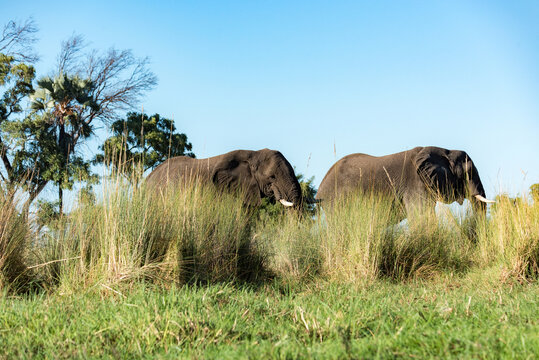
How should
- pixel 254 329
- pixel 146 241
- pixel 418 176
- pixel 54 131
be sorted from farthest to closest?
pixel 54 131 → pixel 418 176 → pixel 146 241 → pixel 254 329

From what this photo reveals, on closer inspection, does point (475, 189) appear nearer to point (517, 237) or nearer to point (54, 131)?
point (517, 237)

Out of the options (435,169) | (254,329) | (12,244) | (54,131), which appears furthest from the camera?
(54,131)

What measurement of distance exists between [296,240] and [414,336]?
370 centimetres

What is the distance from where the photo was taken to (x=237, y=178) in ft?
33.9

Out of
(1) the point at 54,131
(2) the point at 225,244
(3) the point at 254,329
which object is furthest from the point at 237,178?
(1) the point at 54,131

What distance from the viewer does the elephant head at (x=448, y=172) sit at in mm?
10375

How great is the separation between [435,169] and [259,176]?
142 inches

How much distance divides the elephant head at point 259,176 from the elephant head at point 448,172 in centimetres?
266

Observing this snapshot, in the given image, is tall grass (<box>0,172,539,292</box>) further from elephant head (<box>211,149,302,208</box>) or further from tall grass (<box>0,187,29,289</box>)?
elephant head (<box>211,149,302,208</box>)

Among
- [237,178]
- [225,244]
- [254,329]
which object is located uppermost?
[237,178]

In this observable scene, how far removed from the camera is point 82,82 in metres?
21.4

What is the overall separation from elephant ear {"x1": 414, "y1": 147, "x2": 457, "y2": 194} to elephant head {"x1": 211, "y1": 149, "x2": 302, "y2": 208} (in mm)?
2597

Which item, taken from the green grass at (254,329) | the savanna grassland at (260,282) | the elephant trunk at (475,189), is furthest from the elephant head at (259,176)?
the green grass at (254,329)

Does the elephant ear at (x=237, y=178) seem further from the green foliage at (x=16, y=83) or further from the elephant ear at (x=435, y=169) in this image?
the green foliage at (x=16, y=83)
